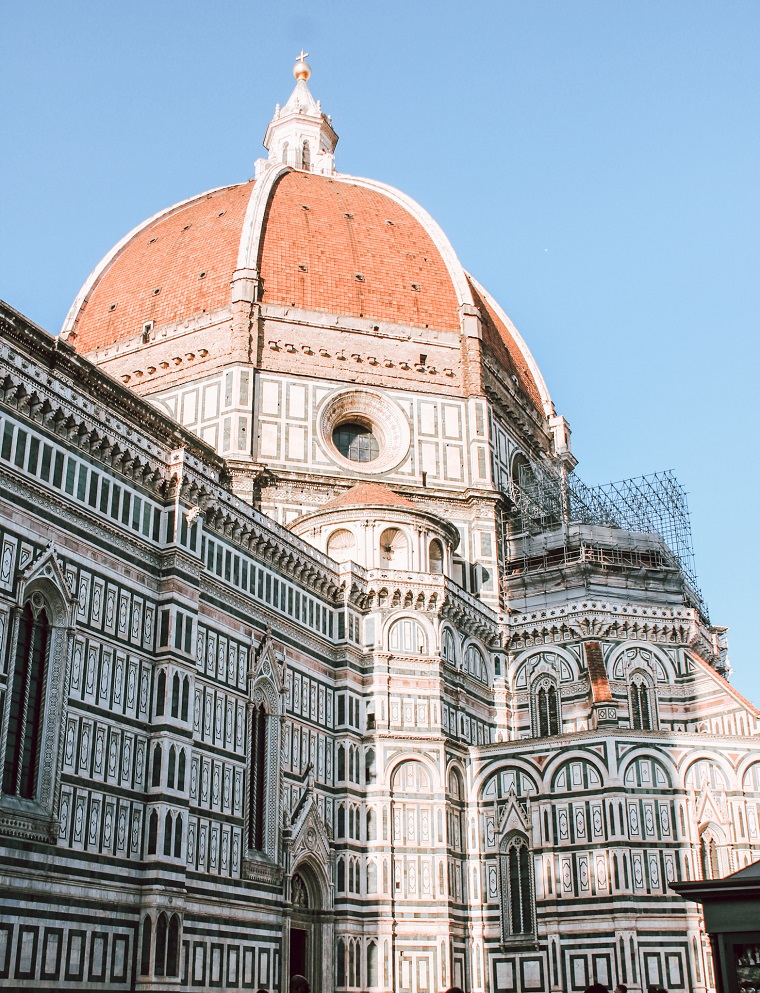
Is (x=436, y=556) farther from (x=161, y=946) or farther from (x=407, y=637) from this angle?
(x=161, y=946)

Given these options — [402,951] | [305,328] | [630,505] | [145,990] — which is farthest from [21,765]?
[630,505]

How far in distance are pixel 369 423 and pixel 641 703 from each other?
15496mm

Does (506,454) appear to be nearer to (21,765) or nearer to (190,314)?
(190,314)

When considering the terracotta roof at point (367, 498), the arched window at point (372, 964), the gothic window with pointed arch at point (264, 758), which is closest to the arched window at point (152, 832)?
the gothic window with pointed arch at point (264, 758)

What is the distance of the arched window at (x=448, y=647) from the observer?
131ft

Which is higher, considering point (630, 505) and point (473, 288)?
point (473, 288)

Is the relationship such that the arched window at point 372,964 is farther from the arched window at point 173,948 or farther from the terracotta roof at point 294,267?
the terracotta roof at point 294,267

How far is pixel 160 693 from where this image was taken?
95.9 ft

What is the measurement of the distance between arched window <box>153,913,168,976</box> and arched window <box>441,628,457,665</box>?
14.8m

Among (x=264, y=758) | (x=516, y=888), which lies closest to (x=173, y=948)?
(x=264, y=758)

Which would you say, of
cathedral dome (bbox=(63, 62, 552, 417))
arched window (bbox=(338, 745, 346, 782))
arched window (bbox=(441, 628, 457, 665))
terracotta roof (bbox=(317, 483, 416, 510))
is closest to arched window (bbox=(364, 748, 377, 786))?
arched window (bbox=(338, 745, 346, 782))

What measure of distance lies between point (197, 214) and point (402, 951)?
3474cm

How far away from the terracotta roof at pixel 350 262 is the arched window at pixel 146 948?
2846 cm

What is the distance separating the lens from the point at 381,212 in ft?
184
